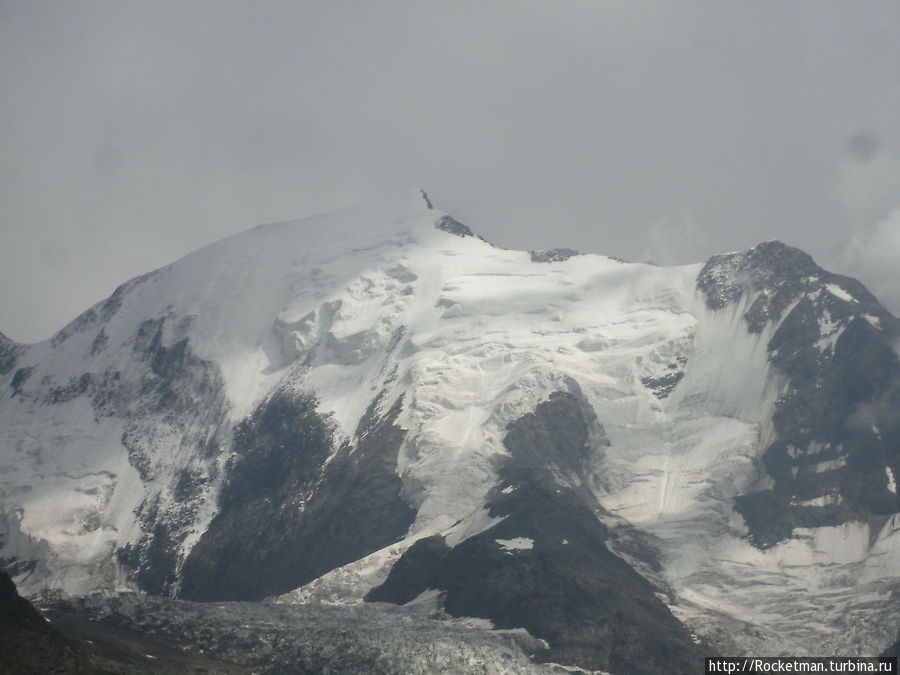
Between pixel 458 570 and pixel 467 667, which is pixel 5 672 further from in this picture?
pixel 458 570

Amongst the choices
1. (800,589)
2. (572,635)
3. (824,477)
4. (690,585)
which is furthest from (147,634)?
(824,477)

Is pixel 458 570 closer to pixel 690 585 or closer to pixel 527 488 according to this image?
pixel 527 488

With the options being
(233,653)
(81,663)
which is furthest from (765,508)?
(81,663)

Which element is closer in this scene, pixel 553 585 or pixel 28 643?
pixel 28 643

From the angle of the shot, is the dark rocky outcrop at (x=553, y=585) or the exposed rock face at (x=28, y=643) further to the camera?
the dark rocky outcrop at (x=553, y=585)

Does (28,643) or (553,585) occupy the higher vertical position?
(28,643)

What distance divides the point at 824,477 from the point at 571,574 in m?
57.2

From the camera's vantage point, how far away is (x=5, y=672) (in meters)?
101

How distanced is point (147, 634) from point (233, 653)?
Result: 44.5 ft

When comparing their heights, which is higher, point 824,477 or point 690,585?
point 824,477

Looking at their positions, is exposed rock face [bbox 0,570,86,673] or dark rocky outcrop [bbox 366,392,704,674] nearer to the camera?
exposed rock face [bbox 0,570,86,673]

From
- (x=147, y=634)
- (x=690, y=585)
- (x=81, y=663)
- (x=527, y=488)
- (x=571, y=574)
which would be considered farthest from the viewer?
(x=527, y=488)

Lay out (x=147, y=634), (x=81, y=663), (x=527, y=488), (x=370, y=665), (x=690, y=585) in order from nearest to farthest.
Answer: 1. (x=81, y=663)
2. (x=370, y=665)
3. (x=147, y=634)
4. (x=690, y=585)
5. (x=527, y=488)

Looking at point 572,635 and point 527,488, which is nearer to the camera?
point 572,635
